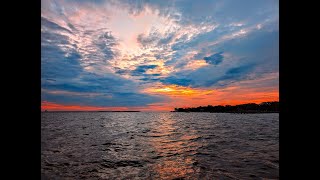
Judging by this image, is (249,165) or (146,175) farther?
(249,165)

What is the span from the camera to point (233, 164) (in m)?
11.5
